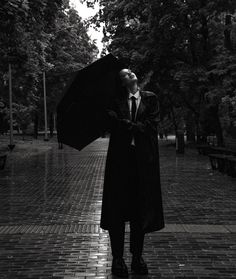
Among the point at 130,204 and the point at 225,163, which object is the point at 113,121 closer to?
the point at 130,204

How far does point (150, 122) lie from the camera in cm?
488

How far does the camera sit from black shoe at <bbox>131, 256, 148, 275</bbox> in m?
4.97

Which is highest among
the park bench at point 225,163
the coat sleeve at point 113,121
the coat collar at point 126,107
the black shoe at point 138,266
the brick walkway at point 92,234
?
the coat collar at point 126,107

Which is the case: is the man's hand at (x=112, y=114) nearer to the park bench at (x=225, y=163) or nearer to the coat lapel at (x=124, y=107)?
the coat lapel at (x=124, y=107)

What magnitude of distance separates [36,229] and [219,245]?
257 centimetres

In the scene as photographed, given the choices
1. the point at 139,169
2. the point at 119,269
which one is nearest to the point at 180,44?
the point at 139,169

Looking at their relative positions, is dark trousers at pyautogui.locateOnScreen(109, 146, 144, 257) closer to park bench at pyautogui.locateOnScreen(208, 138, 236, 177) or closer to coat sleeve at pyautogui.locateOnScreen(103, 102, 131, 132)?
coat sleeve at pyautogui.locateOnScreen(103, 102, 131, 132)

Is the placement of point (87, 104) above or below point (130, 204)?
above

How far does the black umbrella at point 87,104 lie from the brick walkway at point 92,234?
4.39ft

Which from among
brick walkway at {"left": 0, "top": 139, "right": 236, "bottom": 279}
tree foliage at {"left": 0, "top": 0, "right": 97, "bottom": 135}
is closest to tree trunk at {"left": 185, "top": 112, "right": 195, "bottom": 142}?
tree foliage at {"left": 0, "top": 0, "right": 97, "bottom": 135}

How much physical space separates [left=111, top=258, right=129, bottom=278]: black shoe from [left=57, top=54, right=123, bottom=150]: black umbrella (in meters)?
1.15

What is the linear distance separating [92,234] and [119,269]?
2058 mm

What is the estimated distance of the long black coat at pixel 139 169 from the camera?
4.80 meters

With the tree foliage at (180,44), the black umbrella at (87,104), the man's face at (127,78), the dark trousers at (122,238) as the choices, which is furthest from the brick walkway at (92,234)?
the tree foliage at (180,44)
